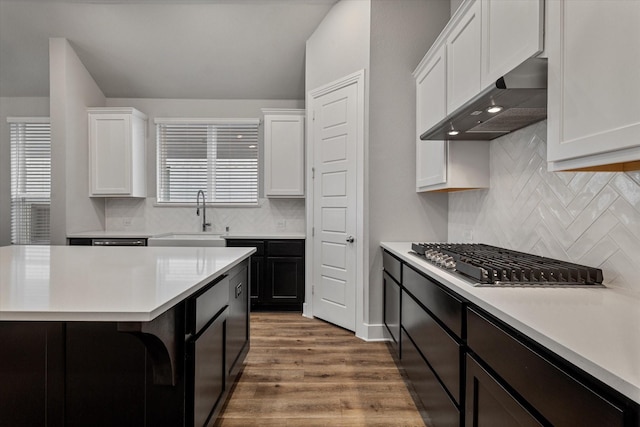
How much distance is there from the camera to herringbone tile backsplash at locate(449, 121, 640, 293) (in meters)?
1.39

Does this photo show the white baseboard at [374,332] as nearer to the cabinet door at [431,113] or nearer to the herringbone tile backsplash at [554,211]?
the herringbone tile backsplash at [554,211]

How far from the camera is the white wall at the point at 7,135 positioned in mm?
4945

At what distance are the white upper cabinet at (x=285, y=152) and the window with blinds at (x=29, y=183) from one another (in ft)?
10.7

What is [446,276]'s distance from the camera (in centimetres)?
162

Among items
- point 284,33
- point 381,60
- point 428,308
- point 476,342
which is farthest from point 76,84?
point 476,342

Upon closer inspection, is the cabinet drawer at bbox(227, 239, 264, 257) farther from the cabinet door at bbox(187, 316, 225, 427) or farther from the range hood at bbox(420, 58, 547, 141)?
the range hood at bbox(420, 58, 547, 141)

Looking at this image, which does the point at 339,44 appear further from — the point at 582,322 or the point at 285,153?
the point at 582,322

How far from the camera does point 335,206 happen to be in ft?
11.8

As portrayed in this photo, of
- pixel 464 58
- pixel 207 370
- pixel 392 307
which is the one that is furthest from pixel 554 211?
pixel 207 370

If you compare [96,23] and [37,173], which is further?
[37,173]

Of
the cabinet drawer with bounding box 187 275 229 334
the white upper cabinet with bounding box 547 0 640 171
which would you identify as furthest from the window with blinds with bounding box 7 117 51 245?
the white upper cabinet with bounding box 547 0 640 171

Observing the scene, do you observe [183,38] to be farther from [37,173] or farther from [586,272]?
[586,272]

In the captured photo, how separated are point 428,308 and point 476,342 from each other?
57 centimetres

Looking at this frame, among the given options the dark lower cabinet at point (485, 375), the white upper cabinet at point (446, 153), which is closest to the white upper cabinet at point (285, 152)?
the white upper cabinet at point (446, 153)
